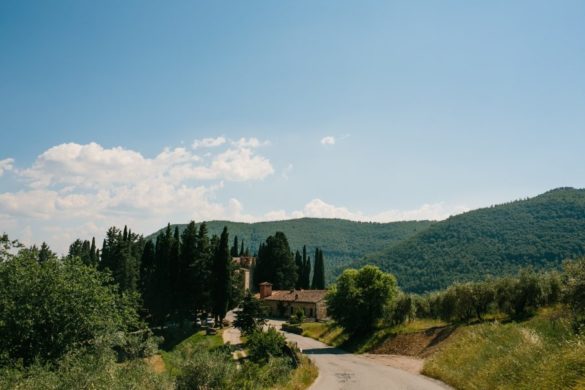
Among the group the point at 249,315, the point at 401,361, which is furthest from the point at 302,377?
the point at 249,315

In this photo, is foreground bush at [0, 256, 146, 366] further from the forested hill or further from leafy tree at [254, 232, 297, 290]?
the forested hill

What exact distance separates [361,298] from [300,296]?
1177 inches

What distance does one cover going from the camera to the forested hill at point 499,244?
14088 cm

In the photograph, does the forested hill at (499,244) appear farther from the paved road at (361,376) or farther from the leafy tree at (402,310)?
the paved road at (361,376)

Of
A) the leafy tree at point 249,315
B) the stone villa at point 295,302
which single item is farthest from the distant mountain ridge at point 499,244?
the leafy tree at point 249,315

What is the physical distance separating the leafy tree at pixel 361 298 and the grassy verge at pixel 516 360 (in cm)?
1378

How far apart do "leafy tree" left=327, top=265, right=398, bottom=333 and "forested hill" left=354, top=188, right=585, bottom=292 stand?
4091 inches

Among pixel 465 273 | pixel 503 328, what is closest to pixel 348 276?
pixel 503 328

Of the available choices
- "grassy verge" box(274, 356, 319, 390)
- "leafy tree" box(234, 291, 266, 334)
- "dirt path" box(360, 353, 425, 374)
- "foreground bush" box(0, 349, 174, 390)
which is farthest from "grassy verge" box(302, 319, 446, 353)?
"foreground bush" box(0, 349, 174, 390)

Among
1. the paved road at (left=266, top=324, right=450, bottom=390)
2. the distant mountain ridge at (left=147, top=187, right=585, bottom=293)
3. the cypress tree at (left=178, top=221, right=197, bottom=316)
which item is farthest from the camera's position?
the distant mountain ridge at (left=147, top=187, right=585, bottom=293)

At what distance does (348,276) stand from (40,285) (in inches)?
1166

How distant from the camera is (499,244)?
16100 centimetres

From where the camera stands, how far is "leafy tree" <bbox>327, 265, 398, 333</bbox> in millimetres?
43688

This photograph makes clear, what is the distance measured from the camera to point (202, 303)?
180 feet
